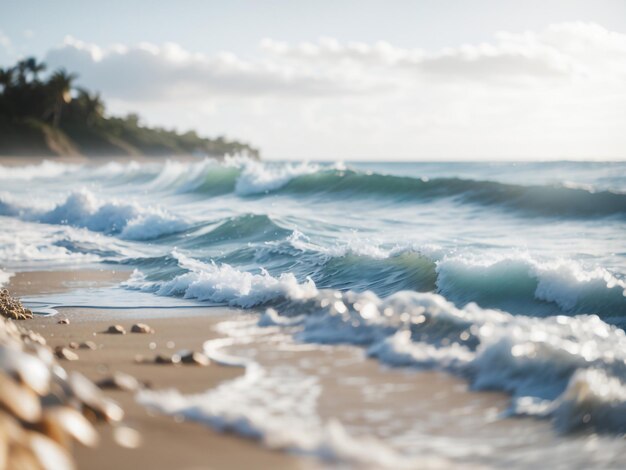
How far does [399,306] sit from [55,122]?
7359 centimetres

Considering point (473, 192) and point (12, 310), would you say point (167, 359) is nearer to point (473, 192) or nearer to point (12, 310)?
point (12, 310)

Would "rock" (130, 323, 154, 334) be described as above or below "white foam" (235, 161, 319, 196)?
below

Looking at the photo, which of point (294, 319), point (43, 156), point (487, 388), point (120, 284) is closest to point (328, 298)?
point (294, 319)

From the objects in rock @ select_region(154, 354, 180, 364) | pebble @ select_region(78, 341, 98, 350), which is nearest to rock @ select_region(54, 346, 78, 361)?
pebble @ select_region(78, 341, 98, 350)

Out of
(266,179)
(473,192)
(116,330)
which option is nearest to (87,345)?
(116,330)

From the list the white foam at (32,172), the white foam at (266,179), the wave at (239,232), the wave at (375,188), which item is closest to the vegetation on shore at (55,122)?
the white foam at (32,172)

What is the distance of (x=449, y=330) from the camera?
6.04m

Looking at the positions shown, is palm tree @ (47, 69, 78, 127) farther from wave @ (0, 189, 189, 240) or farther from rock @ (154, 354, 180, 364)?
rock @ (154, 354, 180, 364)

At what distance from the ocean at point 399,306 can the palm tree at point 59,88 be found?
54258 millimetres

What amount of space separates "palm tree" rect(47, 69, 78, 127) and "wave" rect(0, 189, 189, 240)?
51683mm

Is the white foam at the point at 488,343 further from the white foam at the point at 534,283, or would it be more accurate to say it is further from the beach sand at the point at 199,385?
the white foam at the point at 534,283

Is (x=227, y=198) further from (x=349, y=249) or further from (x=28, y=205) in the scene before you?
(x=349, y=249)

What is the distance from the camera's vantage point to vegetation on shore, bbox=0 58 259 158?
68562 millimetres

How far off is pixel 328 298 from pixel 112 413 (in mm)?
3679
